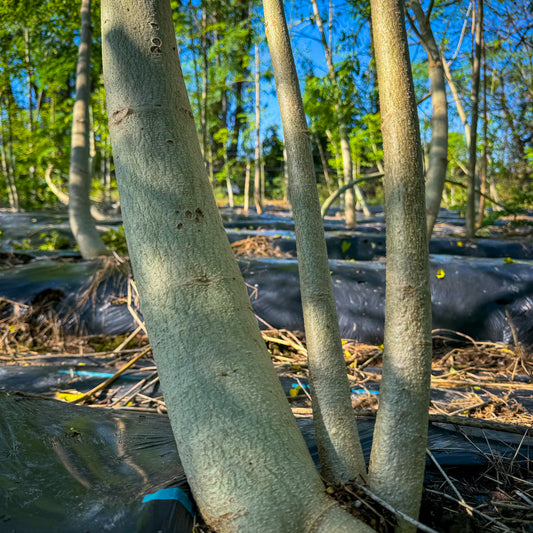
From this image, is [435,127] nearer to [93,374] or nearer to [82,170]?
[93,374]

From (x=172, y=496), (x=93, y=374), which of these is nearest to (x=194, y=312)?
(x=172, y=496)

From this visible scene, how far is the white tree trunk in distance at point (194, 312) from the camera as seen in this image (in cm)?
95

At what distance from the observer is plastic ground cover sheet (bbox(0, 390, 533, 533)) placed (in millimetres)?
1004

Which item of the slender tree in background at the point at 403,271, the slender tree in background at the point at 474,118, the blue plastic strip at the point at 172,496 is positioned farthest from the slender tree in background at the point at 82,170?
the slender tree in background at the point at 474,118

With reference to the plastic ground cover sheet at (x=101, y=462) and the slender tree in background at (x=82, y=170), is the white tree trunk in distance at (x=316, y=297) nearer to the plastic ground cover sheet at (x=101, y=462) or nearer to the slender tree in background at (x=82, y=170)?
the plastic ground cover sheet at (x=101, y=462)

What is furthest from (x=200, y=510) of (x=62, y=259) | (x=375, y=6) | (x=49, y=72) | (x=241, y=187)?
(x=241, y=187)

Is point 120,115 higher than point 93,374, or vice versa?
point 120,115

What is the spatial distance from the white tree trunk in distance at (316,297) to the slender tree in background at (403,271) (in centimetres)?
13

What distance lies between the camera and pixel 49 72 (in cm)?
671

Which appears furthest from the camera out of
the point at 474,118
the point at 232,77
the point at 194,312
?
the point at 232,77

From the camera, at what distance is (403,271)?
1030 mm

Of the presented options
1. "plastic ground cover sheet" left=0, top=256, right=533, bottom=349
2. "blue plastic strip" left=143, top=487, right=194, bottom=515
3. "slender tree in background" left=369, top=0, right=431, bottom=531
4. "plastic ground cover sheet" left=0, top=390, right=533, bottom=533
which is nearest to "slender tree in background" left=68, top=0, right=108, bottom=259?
"plastic ground cover sheet" left=0, top=256, right=533, bottom=349

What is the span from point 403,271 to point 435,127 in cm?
299

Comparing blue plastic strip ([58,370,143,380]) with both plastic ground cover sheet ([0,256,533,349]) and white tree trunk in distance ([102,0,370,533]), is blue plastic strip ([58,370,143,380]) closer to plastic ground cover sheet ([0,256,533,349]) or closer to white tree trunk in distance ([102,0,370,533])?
plastic ground cover sheet ([0,256,533,349])
